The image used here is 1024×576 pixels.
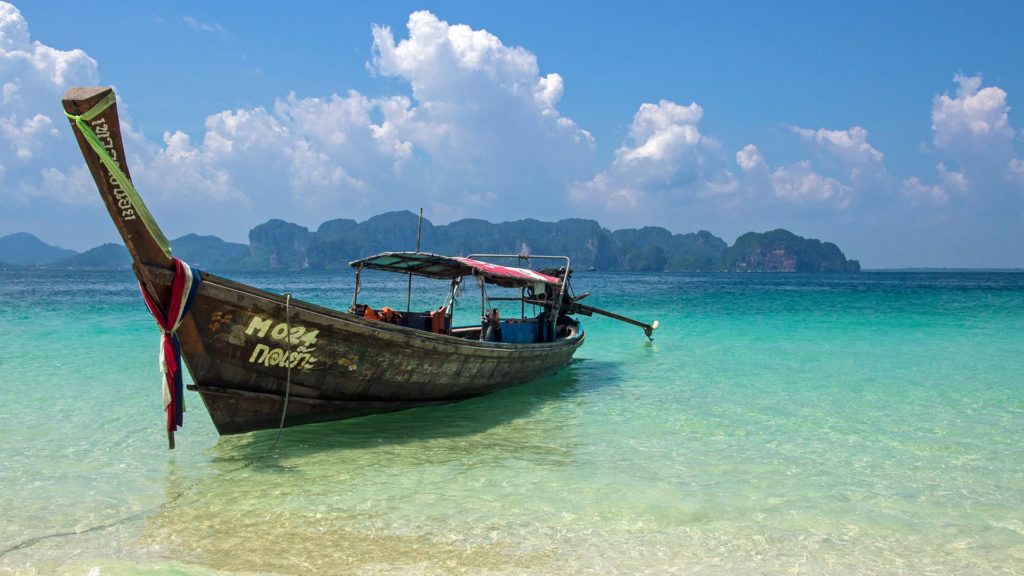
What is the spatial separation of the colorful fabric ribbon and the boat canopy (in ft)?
14.4

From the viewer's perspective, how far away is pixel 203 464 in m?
7.86

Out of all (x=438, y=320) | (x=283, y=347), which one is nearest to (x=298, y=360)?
(x=283, y=347)

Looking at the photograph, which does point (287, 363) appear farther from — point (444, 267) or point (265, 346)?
point (444, 267)

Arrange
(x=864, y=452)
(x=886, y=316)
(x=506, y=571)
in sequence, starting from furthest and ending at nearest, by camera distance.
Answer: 1. (x=886, y=316)
2. (x=864, y=452)
3. (x=506, y=571)

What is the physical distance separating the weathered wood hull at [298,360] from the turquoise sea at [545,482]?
459 mm

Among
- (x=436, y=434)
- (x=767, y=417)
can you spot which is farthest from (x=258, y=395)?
(x=767, y=417)

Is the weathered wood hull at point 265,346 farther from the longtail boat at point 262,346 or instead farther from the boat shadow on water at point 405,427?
the boat shadow on water at point 405,427

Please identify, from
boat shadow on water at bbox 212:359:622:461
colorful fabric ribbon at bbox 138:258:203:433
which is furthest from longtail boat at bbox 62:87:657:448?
boat shadow on water at bbox 212:359:622:461

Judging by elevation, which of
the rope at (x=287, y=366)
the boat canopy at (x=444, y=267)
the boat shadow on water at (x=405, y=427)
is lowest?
the boat shadow on water at (x=405, y=427)

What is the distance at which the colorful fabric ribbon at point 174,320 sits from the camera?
6906mm

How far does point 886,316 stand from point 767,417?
26015 mm

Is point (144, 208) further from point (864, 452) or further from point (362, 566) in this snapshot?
point (864, 452)

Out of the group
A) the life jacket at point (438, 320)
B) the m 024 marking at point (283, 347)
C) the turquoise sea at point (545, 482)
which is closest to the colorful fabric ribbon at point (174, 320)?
the m 024 marking at point (283, 347)

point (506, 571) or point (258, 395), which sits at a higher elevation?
point (258, 395)
